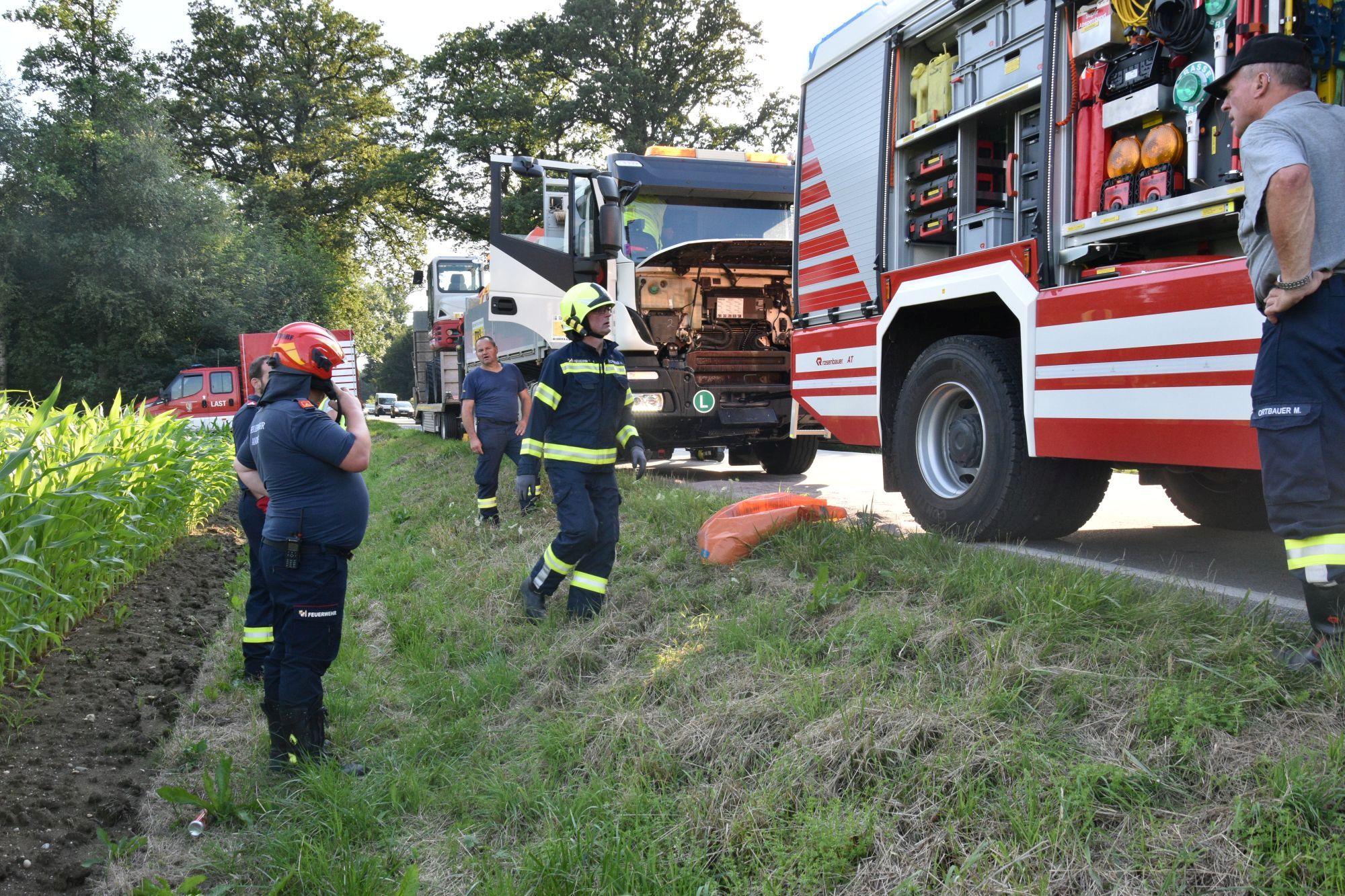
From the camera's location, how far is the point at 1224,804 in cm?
233

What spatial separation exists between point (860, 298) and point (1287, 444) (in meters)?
3.41

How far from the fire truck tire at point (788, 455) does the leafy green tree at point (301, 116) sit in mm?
28469

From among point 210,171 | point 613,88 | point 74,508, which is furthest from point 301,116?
point 74,508

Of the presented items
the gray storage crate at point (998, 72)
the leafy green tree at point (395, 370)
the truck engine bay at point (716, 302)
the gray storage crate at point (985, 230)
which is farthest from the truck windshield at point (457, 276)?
the leafy green tree at point (395, 370)

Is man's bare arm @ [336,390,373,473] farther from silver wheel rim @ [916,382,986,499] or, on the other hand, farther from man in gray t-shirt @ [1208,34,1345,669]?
silver wheel rim @ [916,382,986,499]

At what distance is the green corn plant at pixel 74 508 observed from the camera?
4.31m

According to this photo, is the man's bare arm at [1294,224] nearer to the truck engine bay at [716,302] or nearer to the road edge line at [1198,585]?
the road edge line at [1198,585]

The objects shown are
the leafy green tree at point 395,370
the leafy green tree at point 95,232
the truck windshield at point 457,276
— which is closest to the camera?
the truck windshield at point 457,276

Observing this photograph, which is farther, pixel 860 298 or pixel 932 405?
pixel 860 298

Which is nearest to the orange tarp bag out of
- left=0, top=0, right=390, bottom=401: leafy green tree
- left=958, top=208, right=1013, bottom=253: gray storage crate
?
left=958, top=208, right=1013, bottom=253: gray storage crate

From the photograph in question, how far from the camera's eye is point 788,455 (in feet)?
35.6

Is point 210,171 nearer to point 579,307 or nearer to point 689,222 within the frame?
point 689,222

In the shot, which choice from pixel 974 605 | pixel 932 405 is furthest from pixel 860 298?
pixel 974 605

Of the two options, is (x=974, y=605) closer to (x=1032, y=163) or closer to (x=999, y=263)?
(x=999, y=263)
